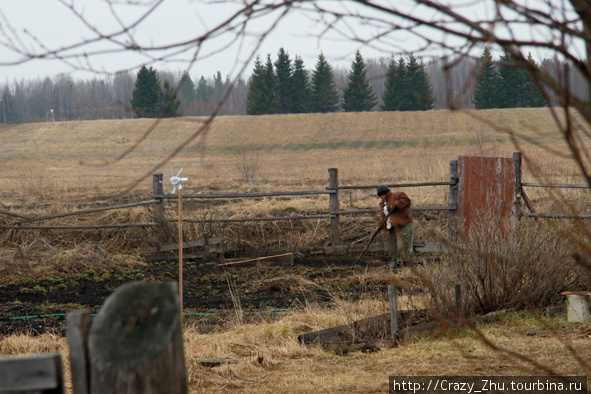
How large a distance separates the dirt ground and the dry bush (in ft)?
3.29

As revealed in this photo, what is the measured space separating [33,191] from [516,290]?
45.2ft

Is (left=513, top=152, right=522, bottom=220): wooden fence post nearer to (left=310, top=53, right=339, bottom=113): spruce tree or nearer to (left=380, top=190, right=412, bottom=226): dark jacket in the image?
(left=380, top=190, right=412, bottom=226): dark jacket

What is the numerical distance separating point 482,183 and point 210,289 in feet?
17.5

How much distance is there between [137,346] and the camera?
146cm

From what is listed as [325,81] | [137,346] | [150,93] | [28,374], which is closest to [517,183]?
[325,81]

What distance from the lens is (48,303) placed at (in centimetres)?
704

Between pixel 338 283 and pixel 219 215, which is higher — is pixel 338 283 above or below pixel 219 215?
below

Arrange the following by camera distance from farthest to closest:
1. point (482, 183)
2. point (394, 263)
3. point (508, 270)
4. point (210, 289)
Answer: point (482, 183) → point (394, 263) → point (210, 289) → point (508, 270)

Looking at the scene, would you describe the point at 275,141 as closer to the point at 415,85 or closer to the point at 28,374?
the point at 415,85

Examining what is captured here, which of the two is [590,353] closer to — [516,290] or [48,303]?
[516,290]

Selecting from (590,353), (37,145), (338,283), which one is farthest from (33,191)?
(37,145)

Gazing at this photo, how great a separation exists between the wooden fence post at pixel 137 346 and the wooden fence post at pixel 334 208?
8.85 m

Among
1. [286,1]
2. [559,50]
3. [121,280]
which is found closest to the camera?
[559,50]

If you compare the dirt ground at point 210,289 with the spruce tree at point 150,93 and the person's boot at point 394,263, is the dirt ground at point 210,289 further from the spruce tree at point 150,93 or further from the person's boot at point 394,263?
the spruce tree at point 150,93
